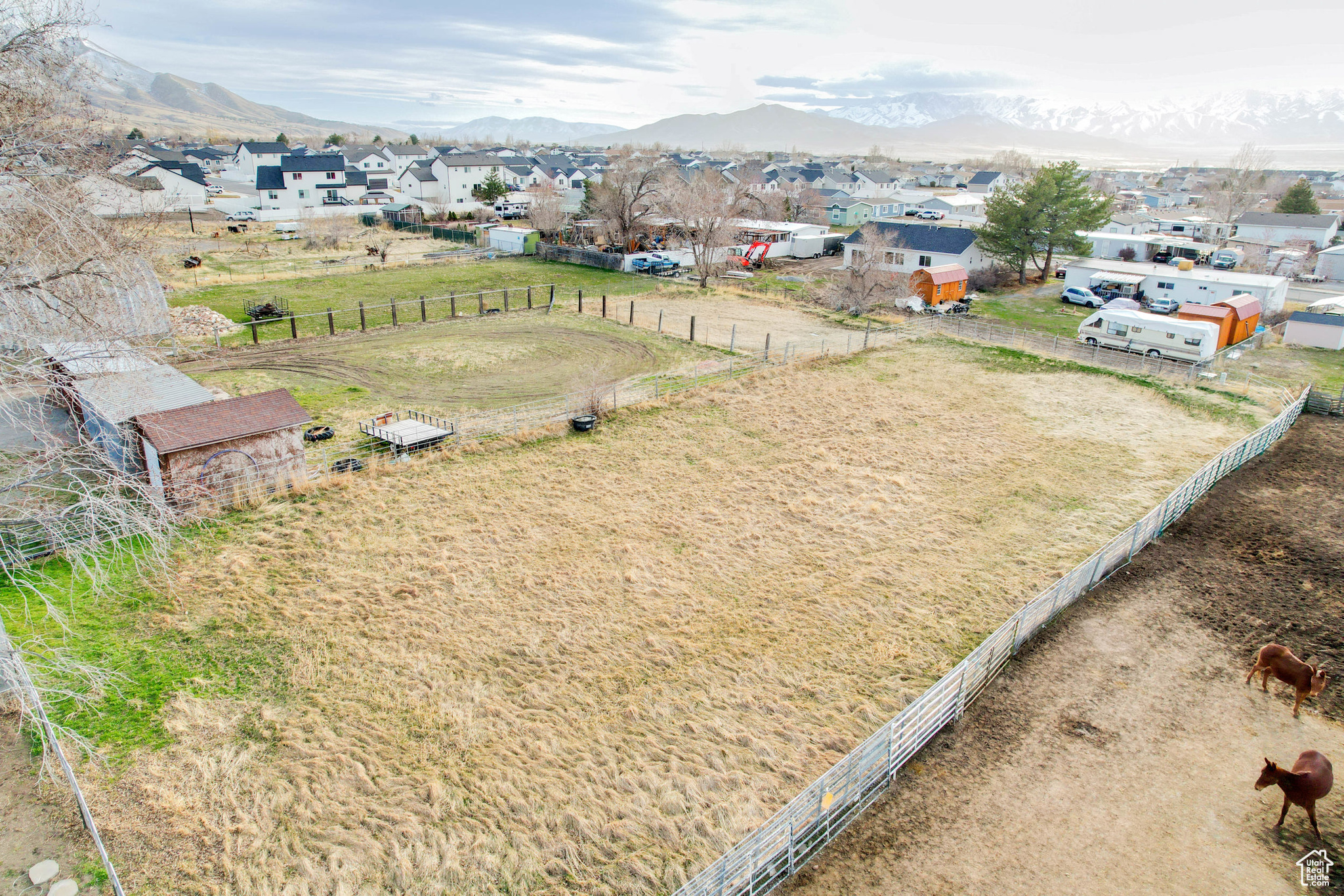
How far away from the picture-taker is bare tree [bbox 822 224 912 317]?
4072cm

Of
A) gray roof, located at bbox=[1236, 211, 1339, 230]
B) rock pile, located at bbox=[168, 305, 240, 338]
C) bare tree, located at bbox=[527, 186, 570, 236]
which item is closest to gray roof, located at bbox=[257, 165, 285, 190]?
bare tree, located at bbox=[527, 186, 570, 236]

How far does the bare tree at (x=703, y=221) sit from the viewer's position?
152ft

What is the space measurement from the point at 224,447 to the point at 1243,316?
43.3 meters

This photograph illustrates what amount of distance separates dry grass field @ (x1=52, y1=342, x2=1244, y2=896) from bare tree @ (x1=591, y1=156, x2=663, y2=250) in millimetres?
33451

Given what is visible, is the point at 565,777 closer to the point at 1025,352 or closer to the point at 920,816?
the point at 920,816

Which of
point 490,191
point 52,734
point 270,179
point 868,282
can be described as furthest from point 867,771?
point 270,179

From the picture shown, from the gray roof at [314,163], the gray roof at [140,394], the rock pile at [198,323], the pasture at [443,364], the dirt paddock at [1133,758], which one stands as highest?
the gray roof at [314,163]

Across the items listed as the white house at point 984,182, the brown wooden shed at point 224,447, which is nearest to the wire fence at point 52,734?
the brown wooden shed at point 224,447

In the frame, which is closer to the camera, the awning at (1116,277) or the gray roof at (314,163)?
the awning at (1116,277)

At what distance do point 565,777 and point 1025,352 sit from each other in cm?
3106

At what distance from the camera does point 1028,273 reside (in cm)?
5275

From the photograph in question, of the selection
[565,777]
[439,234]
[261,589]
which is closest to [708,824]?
[565,777]

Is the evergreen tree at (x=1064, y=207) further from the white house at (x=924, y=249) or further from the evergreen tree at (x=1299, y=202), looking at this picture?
the evergreen tree at (x=1299, y=202)

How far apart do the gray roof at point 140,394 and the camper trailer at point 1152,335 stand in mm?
36671
